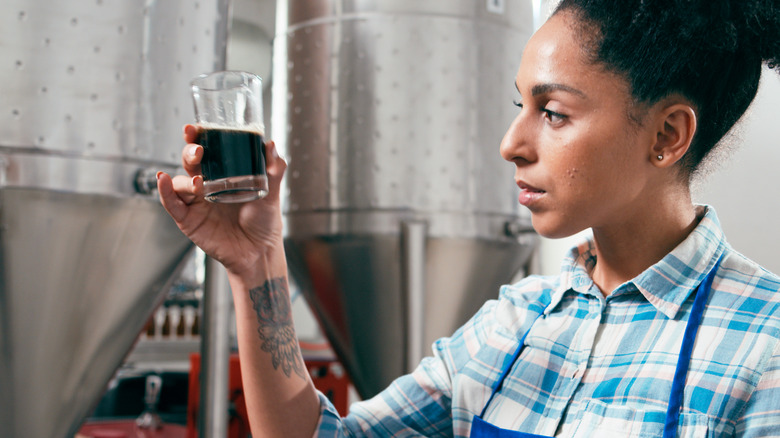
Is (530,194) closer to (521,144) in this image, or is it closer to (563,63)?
(521,144)

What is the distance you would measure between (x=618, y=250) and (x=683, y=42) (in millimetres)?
295

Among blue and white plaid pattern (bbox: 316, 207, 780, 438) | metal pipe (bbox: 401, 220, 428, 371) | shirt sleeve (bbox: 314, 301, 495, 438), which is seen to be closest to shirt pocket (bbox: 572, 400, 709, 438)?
blue and white plaid pattern (bbox: 316, 207, 780, 438)

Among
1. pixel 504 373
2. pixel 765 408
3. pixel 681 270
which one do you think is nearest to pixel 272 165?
pixel 504 373

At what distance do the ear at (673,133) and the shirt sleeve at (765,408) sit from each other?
0.86ft

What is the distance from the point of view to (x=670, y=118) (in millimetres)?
882

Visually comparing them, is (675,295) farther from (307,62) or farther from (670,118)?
(307,62)

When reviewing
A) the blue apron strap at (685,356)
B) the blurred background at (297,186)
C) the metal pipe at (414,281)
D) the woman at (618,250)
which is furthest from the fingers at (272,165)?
the metal pipe at (414,281)

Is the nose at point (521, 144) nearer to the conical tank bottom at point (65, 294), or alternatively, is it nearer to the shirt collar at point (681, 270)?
the shirt collar at point (681, 270)

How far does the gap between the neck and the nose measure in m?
0.16

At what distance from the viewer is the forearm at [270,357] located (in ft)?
3.22

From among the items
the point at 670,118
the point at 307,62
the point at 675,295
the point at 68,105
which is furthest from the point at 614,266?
the point at 307,62

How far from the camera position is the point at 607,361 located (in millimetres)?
922

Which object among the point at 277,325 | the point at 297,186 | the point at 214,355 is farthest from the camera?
the point at 297,186

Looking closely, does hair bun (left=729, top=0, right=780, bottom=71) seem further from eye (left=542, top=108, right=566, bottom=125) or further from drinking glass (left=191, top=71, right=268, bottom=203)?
drinking glass (left=191, top=71, right=268, bottom=203)
